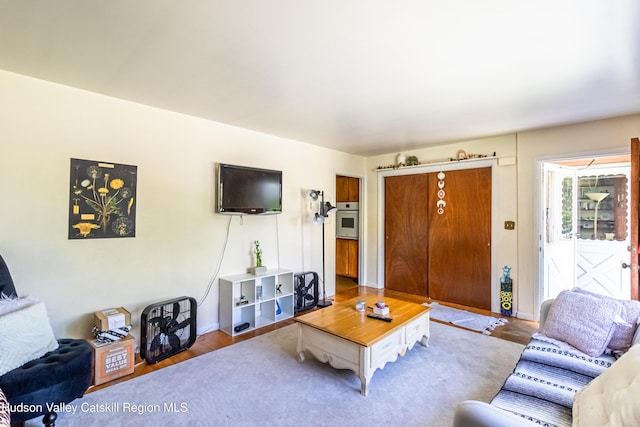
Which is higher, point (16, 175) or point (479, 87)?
point (479, 87)

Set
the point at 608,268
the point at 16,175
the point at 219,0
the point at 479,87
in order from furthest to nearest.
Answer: the point at 608,268 → the point at 479,87 → the point at 16,175 → the point at 219,0

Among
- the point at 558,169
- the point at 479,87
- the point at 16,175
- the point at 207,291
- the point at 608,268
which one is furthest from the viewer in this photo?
the point at 608,268

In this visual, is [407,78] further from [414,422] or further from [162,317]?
[162,317]

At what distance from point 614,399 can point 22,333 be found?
2946 millimetres

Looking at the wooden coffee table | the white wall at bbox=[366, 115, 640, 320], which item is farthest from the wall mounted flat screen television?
the white wall at bbox=[366, 115, 640, 320]

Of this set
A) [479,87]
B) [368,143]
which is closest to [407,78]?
[479,87]

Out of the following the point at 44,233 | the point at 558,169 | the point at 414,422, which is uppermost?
the point at 558,169

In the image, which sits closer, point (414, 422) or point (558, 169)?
point (414, 422)

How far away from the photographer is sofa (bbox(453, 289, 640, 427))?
115 centimetres

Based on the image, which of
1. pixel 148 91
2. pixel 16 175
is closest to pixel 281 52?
pixel 148 91

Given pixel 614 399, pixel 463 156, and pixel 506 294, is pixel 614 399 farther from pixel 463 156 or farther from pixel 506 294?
pixel 463 156

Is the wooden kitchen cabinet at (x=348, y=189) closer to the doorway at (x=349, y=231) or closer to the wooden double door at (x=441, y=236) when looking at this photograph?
the doorway at (x=349, y=231)

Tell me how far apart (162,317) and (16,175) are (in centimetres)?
161

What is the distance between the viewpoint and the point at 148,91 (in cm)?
262
